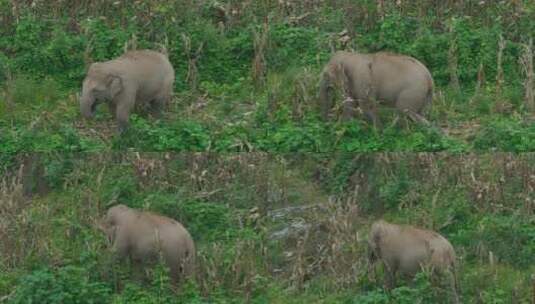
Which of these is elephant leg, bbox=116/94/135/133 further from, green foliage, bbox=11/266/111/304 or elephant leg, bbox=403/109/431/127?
elephant leg, bbox=403/109/431/127

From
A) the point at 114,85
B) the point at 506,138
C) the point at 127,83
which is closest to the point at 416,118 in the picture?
the point at 506,138

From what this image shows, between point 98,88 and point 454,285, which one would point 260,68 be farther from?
point 454,285

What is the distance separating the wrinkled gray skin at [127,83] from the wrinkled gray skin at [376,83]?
1.66 meters

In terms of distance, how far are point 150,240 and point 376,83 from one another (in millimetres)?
2846

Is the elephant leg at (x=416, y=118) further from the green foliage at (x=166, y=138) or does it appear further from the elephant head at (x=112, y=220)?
Answer: the elephant head at (x=112, y=220)

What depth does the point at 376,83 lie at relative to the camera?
15.9 metres

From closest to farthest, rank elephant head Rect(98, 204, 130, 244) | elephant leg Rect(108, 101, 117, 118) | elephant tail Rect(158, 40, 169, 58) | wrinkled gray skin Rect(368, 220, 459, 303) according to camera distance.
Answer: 1. wrinkled gray skin Rect(368, 220, 459, 303)
2. elephant head Rect(98, 204, 130, 244)
3. elephant leg Rect(108, 101, 117, 118)
4. elephant tail Rect(158, 40, 169, 58)

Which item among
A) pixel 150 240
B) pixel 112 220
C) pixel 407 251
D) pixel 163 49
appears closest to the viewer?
pixel 407 251

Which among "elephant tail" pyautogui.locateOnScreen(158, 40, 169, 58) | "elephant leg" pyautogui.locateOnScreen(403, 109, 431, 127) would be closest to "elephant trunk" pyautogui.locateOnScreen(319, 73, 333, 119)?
"elephant leg" pyautogui.locateOnScreen(403, 109, 431, 127)

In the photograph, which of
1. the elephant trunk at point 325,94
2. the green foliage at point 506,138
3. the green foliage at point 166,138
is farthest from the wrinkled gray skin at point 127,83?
the green foliage at point 506,138

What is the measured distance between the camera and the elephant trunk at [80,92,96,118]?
15867 millimetres

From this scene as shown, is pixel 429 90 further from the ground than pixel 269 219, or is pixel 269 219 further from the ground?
pixel 429 90

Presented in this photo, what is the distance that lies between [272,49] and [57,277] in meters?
4.15

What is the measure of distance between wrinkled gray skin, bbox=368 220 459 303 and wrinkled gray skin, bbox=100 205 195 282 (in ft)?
5.87
